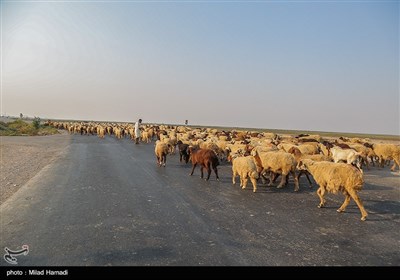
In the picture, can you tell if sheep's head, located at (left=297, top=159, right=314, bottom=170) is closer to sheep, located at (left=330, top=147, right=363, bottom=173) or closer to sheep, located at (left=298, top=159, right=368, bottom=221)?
sheep, located at (left=298, top=159, right=368, bottom=221)

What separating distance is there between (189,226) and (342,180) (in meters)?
4.78

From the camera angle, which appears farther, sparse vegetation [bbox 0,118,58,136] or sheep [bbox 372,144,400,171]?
sparse vegetation [bbox 0,118,58,136]

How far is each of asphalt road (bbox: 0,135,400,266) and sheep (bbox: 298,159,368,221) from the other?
1.28 feet

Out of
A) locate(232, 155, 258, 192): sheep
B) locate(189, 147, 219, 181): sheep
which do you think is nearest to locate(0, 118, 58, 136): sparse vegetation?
locate(189, 147, 219, 181): sheep

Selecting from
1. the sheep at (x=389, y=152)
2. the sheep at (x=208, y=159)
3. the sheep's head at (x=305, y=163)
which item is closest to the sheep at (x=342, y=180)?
the sheep's head at (x=305, y=163)

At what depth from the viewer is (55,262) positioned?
5.21 meters

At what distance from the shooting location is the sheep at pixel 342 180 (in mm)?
8595

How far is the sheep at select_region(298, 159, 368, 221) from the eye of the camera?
8.60 m

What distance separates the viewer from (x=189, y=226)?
723 centimetres

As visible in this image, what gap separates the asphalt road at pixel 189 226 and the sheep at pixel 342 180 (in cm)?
39

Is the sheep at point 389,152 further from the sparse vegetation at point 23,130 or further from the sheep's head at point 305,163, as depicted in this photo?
the sparse vegetation at point 23,130

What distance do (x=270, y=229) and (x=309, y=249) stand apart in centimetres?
127

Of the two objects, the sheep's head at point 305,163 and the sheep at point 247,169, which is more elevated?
the sheep's head at point 305,163
